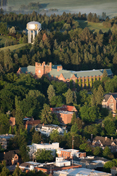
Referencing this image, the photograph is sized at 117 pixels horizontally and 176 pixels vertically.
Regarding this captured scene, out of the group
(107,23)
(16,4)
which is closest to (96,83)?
(107,23)

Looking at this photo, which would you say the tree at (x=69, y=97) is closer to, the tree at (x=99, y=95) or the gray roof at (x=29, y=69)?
the tree at (x=99, y=95)

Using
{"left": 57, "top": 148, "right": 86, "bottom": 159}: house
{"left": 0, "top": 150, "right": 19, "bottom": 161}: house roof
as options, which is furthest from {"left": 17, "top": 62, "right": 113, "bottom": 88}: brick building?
{"left": 0, "top": 150, "right": 19, "bottom": 161}: house roof

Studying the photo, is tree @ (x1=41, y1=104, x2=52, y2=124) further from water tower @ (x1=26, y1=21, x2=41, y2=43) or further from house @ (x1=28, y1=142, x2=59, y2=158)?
water tower @ (x1=26, y1=21, x2=41, y2=43)

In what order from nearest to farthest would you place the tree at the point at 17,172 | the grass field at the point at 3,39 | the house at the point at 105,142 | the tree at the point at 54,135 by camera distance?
the tree at the point at 17,172 < the tree at the point at 54,135 < the house at the point at 105,142 < the grass field at the point at 3,39

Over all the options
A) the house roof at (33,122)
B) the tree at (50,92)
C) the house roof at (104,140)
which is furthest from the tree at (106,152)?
the tree at (50,92)

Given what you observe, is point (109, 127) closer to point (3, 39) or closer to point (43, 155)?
point (43, 155)

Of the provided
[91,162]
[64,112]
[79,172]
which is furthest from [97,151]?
[64,112]
